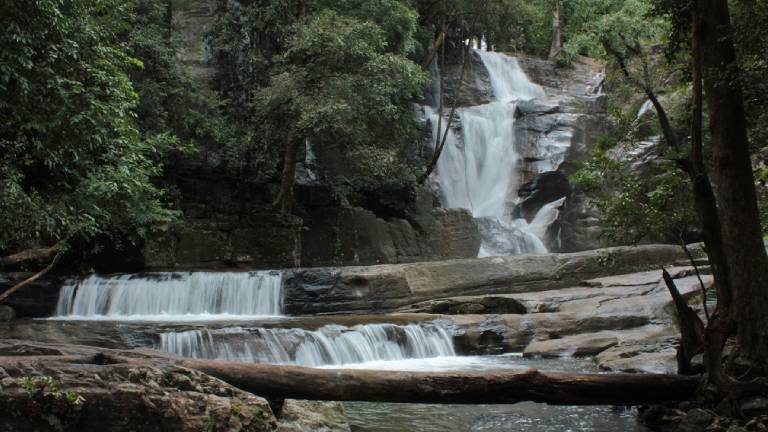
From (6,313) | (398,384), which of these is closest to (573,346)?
(398,384)

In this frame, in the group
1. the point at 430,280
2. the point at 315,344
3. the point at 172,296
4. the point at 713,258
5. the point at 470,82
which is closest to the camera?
the point at 713,258

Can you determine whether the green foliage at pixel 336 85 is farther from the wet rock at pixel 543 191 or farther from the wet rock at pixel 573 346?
the wet rock at pixel 543 191

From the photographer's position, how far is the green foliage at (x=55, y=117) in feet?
28.4

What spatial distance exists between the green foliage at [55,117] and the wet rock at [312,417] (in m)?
4.93

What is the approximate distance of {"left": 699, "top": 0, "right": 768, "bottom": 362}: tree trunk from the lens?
6.81 m

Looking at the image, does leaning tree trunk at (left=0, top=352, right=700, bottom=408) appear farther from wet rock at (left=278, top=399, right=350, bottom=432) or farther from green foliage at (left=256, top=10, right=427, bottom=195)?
green foliage at (left=256, top=10, right=427, bottom=195)

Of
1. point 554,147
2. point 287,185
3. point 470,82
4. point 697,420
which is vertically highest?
point 470,82

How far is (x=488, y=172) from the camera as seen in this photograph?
27.7m

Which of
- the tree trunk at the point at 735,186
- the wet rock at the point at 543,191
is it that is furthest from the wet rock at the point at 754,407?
the wet rock at the point at 543,191

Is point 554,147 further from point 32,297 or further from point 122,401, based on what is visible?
point 122,401

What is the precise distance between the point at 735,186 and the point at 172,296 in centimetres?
1232

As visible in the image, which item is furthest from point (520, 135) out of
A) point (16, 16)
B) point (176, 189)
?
point (16, 16)

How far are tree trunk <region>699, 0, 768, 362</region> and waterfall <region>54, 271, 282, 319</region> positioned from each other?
10.8m

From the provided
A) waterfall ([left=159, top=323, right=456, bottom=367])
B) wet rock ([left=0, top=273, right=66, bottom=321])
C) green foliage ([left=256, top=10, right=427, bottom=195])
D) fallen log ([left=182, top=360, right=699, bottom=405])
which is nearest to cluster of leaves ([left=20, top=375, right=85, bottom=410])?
fallen log ([left=182, top=360, right=699, bottom=405])
